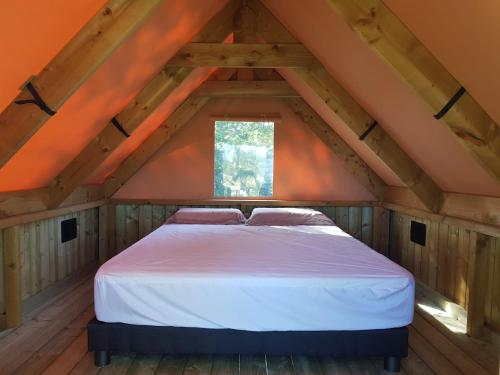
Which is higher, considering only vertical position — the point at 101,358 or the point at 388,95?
the point at 388,95

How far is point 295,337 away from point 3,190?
232cm

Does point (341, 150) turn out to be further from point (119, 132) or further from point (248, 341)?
Answer: point (248, 341)

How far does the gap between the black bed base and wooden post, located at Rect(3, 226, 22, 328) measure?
95 centimetres

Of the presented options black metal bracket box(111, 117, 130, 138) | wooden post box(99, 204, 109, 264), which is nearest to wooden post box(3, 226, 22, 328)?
black metal bracket box(111, 117, 130, 138)

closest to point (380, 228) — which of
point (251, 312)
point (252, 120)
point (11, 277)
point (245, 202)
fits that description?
point (245, 202)

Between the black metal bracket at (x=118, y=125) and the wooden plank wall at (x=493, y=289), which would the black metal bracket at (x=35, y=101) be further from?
the wooden plank wall at (x=493, y=289)

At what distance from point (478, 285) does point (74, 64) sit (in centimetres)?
Result: 310

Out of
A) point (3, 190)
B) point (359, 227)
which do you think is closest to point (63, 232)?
point (3, 190)

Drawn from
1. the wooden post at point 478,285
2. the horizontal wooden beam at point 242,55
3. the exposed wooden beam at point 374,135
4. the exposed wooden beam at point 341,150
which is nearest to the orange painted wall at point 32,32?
the horizontal wooden beam at point 242,55

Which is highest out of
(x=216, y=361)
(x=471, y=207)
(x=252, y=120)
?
(x=252, y=120)

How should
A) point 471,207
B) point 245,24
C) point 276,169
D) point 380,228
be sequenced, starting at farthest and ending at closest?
point 276,169 → point 380,228 → point 245,24 → point 471,207

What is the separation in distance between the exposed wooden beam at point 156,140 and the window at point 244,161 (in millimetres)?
535

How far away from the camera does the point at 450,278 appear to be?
9.95ft

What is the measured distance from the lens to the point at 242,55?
305cm
